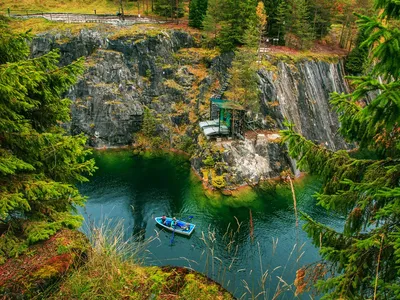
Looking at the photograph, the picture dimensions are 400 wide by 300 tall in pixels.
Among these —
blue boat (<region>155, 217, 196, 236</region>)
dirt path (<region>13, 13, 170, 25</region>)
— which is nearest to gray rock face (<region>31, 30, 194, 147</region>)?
dirt path (<region>13, 13, 170, 25</region>)

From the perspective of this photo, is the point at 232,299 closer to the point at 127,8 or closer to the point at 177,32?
the point at 177,32

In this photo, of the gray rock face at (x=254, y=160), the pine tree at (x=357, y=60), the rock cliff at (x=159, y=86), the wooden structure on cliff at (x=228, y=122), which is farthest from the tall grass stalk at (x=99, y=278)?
the pine tree at (x=357, y=60)

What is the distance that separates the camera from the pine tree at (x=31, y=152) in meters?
6.75

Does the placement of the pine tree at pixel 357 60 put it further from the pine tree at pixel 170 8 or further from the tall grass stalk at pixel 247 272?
the tall grass stalk at pixel 247 272

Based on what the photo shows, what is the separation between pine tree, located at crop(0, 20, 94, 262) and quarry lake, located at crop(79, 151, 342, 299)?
14.0m

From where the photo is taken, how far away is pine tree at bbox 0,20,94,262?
675 cm

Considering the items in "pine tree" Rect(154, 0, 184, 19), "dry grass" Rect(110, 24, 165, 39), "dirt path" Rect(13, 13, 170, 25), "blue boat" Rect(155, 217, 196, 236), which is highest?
"pine tree" Rect(154, 0, 184, 19)

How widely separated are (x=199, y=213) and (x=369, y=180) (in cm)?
2404

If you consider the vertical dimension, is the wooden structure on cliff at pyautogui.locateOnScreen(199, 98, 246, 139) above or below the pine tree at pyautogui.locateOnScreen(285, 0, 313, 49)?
below

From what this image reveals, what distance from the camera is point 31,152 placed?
791cm

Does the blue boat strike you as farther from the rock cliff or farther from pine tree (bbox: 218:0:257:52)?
pine tree (bbox: 218:0:257:52)

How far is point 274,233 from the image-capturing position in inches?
1045

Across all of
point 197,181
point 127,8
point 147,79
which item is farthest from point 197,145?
point 127,8

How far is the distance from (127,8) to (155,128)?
3457 centimetres
